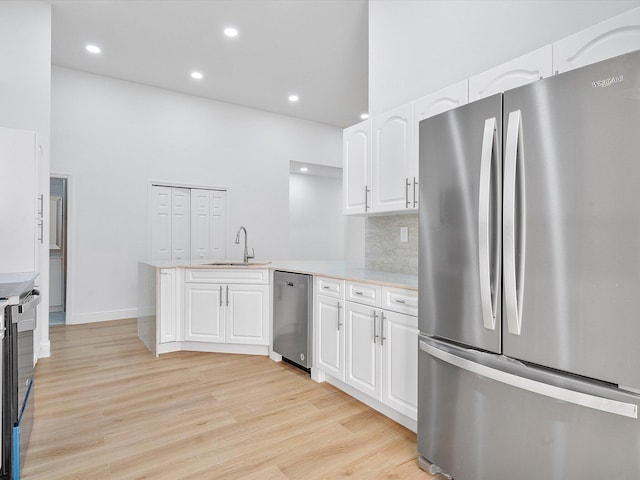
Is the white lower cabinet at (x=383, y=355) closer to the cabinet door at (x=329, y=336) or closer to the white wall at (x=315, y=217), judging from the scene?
the cabinet door at (x=329, y=336)

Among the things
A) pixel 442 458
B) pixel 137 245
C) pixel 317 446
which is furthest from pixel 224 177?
pixel 442 458

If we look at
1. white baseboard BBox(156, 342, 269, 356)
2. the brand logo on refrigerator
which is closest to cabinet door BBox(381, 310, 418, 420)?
the brand logo on refrigerator

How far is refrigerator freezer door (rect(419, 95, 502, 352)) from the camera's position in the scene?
1.45m

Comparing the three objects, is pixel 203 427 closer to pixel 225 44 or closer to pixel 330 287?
pixel 330 287

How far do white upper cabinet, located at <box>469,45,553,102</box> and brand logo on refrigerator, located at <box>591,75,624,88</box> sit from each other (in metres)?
0.77

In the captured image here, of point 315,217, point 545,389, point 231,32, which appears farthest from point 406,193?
point 315,217

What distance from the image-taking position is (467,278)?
1.55 metres

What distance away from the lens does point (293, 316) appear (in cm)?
316

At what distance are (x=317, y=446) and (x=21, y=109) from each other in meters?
3.98

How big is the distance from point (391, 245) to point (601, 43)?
1.92 m

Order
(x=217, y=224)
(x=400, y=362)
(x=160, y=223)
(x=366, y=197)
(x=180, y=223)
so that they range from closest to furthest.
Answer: (x=400, y=362) → (x=366, y=197) → (x=160, y=223) → (x=180, y=223) → (x=217, y=224)

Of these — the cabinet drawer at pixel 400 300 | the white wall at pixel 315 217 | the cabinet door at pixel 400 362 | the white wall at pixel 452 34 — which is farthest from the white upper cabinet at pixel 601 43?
the white wall at pixel 315 217

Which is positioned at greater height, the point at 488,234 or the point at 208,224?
the point at 208,224

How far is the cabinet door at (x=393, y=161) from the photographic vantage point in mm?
2582
